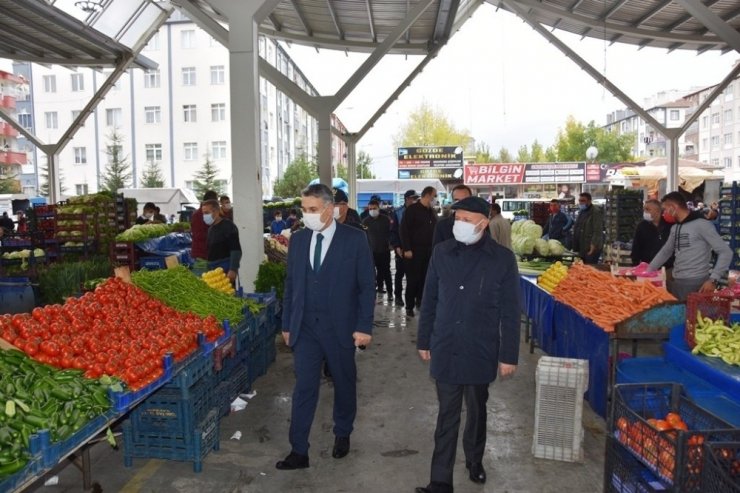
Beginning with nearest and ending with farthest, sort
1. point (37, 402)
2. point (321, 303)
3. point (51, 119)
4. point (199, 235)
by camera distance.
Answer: point (37, 402) < point (321, 303) < point (199, 235) < point (51, 119)

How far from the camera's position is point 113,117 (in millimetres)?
45375

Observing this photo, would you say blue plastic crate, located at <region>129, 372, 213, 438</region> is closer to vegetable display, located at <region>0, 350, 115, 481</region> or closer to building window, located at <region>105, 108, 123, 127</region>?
vegetable display, located at <region>0, 350, 115, 481</region>

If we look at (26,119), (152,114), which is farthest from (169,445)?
(26,119)

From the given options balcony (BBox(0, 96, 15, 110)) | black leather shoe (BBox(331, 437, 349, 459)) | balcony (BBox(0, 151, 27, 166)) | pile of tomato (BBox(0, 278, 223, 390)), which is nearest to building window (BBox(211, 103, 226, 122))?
balcony (BBox(0, 96, 15, 110))

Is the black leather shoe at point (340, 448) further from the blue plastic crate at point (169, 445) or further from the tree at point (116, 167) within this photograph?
the tree at point (116, 167)

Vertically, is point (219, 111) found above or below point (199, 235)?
above

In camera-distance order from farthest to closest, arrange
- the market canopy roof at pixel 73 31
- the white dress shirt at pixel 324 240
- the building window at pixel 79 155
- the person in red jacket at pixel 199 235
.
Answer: the building window at pixel 79 155
the market canopy roof at pixel 73 31
the person in red jacket at pixel 199 235
the white dress shirt at pixel 324 240

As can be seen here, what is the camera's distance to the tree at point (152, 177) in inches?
1654

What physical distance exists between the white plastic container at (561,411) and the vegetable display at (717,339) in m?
0.84

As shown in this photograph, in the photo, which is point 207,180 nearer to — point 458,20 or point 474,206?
point 458,20

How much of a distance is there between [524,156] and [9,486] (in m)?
73.6

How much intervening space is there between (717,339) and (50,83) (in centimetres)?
5085

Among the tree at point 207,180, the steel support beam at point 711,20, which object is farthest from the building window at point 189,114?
the steel support beam at point 711,20

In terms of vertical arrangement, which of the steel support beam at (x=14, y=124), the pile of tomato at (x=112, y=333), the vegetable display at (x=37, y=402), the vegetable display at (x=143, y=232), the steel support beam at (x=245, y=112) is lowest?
the vegetable display at (x=37, y=402)
